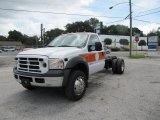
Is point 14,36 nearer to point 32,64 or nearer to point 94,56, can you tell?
point 94,56

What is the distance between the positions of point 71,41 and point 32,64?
189cm

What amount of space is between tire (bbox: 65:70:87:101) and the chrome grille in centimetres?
79

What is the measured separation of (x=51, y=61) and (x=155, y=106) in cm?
291

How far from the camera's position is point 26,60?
588 cm

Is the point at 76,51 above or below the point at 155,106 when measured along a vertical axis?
above

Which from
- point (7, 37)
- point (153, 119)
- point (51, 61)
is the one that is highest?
point (7, 37)

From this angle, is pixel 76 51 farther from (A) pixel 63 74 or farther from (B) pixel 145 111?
(B) pixel 145 111

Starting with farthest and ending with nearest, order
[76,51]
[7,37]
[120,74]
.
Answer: [7,37] → [120,74] → [76,51]

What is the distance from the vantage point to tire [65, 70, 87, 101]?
227 inches

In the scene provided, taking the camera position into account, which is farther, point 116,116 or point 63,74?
point 63,74

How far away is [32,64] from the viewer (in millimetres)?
5746

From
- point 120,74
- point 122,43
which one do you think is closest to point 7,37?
point 122,43

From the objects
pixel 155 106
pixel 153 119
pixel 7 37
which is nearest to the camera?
pixel 153 119

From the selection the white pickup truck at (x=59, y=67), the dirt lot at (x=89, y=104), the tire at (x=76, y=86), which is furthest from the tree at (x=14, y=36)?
the tire at (x=76, y=86)
